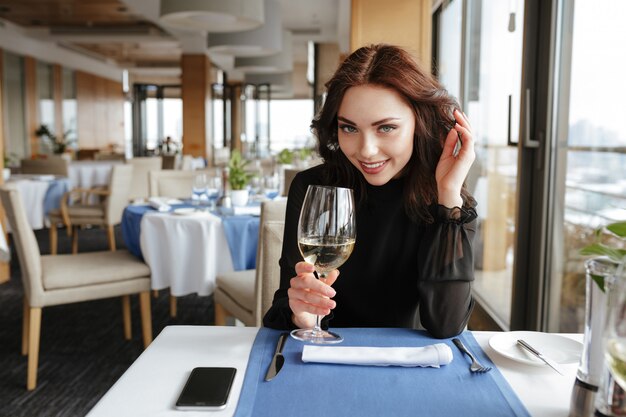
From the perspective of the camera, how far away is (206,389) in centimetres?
92

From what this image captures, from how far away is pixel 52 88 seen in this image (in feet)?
44.0

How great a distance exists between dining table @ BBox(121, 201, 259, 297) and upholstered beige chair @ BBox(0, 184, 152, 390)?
120mm

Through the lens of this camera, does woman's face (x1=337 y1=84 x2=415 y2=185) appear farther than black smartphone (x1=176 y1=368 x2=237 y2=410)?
Yes

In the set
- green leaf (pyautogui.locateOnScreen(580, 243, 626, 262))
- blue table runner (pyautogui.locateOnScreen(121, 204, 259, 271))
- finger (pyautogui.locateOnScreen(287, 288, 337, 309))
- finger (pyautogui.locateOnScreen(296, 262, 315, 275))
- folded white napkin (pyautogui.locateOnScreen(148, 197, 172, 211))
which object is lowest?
blue table runner (pyautogui.locateOnScreen(121, 204, 259, 271))

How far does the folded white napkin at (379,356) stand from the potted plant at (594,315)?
9.8 inches

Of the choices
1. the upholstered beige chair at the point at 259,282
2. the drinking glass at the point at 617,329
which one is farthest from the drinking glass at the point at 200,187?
the drinking glass at the point at 617,329

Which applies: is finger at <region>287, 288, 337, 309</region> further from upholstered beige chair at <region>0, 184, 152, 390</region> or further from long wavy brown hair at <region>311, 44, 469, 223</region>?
upholstered beige chair at <region>0, 184, 152, 390</region>

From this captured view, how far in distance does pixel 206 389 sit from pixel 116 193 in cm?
531

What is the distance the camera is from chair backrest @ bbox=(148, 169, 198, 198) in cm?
475

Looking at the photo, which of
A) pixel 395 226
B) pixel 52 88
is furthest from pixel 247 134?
pixel 395 226

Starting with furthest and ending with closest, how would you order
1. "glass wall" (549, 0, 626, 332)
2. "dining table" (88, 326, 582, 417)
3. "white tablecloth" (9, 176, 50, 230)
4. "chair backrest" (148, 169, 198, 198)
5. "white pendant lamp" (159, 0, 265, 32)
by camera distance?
"white tablecloth" (9, 176, 50, 230) < "white pendant lamp" (159, 0, 265, 32) < "chair backrest" (148, 169, 198, 198) < "glass wall" (549, 0, 626, 332) < "dining table" (88, 326, 582, 417)

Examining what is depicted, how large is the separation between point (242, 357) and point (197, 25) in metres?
5.43

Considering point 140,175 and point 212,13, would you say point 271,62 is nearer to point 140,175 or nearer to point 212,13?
point 140,175

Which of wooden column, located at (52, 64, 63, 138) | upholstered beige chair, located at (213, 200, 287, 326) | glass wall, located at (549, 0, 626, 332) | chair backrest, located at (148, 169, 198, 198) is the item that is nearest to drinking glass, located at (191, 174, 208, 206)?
upholstered beige chair, located at (213, 200, 287, 326)
